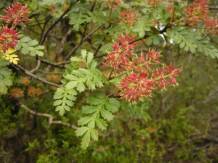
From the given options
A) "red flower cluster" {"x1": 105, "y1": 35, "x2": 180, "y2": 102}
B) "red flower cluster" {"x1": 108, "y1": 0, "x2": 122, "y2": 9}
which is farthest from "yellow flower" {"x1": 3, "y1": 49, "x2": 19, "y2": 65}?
"red flower cluster" {"x1": 108, "y1": 0, "x2": 122, "y2": 9}

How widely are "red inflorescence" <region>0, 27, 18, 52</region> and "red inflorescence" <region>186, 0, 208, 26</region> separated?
1.63 metres

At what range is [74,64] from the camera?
12.0 feet

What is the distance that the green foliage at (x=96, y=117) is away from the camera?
3.20 metres

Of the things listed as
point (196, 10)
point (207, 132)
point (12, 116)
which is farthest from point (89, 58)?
point (207, 132)

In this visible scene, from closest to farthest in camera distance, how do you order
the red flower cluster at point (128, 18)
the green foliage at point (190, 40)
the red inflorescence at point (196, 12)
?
1. the red inflorescence at point (196, 12)
2. the green foliage at point (190, 40)
3. the red flower cluster at point (128, 18)

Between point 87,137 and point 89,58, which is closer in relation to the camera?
point 87,137

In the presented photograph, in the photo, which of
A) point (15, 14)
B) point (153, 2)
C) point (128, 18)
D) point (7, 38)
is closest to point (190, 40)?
point (153, 2)

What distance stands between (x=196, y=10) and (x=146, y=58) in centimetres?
90

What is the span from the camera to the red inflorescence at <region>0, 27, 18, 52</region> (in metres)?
2.95

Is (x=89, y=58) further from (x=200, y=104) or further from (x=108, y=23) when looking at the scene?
(x=200, y=104)

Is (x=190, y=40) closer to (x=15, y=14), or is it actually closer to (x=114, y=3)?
(x=114, y=3)

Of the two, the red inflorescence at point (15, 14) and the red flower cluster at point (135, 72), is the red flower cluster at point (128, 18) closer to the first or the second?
the red flower cluster at point (135, 72)

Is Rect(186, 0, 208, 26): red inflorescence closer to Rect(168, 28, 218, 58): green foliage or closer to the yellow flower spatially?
Rect(168, 28, 218, 58): green foliage

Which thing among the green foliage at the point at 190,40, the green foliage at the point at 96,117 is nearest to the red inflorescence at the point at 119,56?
the green foliage at the point at 96,117
